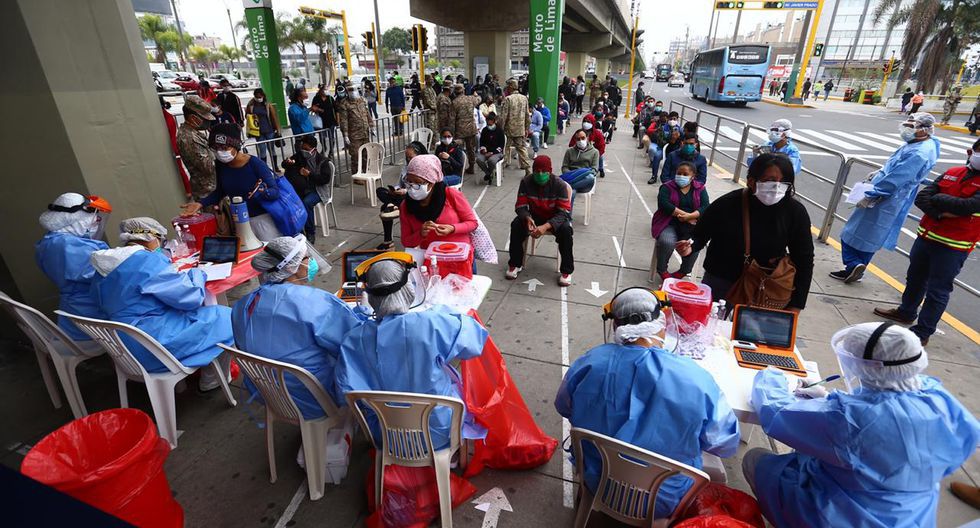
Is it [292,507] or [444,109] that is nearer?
[292,507]

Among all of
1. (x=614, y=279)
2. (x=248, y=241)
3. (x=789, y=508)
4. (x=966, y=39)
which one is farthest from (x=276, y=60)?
(x=966, y=39)

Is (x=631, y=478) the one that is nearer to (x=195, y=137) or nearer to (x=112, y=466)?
(x=112, y=466)

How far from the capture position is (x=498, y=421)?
9.12ft

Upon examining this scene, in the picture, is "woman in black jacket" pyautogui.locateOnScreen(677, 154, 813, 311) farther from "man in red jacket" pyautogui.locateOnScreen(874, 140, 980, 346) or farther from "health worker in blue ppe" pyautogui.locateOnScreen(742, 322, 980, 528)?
"man in red jacket" pyautogui.locateOnScreen(874, 140, 980, 346)

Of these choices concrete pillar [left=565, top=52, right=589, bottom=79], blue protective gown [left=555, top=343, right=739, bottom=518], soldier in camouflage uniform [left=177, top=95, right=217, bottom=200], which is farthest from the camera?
→ concrete pillar [left=565, top=52, right=589, bottom=79]

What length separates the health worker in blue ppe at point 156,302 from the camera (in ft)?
9.54

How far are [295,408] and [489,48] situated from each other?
815 inches

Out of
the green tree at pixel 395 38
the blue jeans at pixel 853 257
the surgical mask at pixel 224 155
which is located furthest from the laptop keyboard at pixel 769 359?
the green tree at pixel 395 38

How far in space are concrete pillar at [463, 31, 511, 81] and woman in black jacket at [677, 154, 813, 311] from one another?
19132 millimetres

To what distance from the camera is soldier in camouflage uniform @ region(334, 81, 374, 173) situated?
8.83 meters

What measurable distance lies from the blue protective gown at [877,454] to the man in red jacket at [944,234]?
296 cm

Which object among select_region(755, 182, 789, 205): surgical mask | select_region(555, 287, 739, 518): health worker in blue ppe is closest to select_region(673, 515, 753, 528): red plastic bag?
select_region(555, 287, 739, 518): health worker in blue ppe

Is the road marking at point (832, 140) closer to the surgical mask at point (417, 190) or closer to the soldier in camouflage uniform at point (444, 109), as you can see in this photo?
the soldier in camouflage uniform at point (444, 109)

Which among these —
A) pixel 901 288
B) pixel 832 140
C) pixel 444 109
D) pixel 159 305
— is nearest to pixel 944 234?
pixel 901 288
